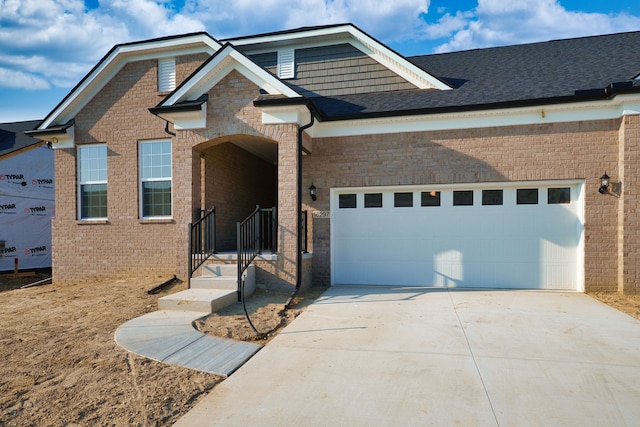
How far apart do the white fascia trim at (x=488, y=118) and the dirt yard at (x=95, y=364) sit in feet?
12.3

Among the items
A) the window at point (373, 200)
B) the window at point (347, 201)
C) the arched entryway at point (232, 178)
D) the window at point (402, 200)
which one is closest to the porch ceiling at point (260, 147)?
the arched entryway at point (232, 178)

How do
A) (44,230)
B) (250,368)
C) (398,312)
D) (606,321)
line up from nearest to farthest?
1. (250,368)
2. (606,321)
3. (398,312)
4. (44,230)

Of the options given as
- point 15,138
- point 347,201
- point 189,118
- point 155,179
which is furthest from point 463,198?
point 15,138

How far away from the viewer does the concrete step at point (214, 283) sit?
727 cm

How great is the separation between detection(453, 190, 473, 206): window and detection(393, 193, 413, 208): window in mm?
973

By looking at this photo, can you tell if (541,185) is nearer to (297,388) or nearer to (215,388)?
(297,388)

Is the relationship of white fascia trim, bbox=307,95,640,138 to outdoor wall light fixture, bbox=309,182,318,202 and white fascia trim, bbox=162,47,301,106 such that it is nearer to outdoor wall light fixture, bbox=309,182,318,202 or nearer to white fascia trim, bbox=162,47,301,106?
outdoor wall light fixture, bbox=309,182,318,202

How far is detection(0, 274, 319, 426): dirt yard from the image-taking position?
3250 mm

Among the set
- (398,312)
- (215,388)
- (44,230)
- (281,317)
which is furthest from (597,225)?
(44,230)

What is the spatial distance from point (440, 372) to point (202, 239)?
247 inches

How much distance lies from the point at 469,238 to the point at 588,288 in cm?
252

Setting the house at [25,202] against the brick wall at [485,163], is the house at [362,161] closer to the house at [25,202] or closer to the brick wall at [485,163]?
the brick wall at [485,163]

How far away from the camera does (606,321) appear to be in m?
5.98

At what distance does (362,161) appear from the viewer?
900cm
